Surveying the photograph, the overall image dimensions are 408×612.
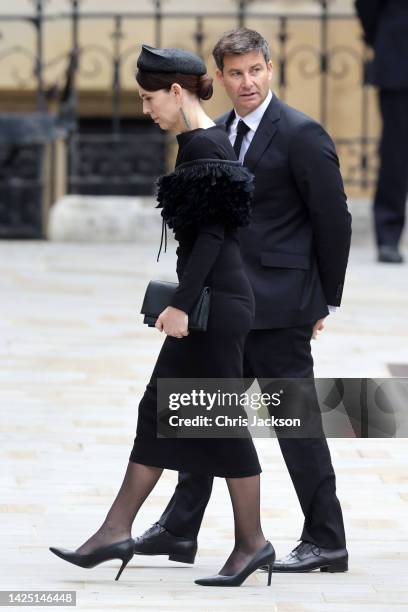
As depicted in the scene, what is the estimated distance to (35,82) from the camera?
49.0 ft

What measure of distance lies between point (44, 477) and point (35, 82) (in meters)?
9.26

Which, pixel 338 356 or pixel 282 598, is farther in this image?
pixel 338 356

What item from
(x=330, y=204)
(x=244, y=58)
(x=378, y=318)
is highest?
(x=244, y=58)

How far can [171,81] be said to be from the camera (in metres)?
4.75

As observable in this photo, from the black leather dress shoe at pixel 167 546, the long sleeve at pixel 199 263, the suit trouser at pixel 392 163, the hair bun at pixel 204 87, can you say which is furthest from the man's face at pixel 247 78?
the suit trouser at pixel 392 163

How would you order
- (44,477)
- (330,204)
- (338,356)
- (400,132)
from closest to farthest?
(330,204)
(44,477)
(338,356)
(400,132)

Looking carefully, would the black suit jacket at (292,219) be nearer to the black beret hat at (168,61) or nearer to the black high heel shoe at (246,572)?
the black beret hat at (168,61)

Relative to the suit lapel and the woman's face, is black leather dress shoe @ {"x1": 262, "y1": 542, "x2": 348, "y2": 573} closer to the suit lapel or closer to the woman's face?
the suit lapel

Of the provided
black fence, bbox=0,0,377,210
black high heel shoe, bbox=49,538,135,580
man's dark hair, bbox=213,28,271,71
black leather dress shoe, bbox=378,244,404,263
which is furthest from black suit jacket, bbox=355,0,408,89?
black high heel shoe, bbox=49,538,135,580

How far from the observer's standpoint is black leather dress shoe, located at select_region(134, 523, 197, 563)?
5.09 meters

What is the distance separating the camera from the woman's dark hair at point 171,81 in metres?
4.75

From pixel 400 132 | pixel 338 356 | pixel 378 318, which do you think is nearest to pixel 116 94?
pixel 400 132

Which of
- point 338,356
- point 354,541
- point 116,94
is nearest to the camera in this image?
point 354,541

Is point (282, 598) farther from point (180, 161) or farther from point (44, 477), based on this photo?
point (44, 477)
